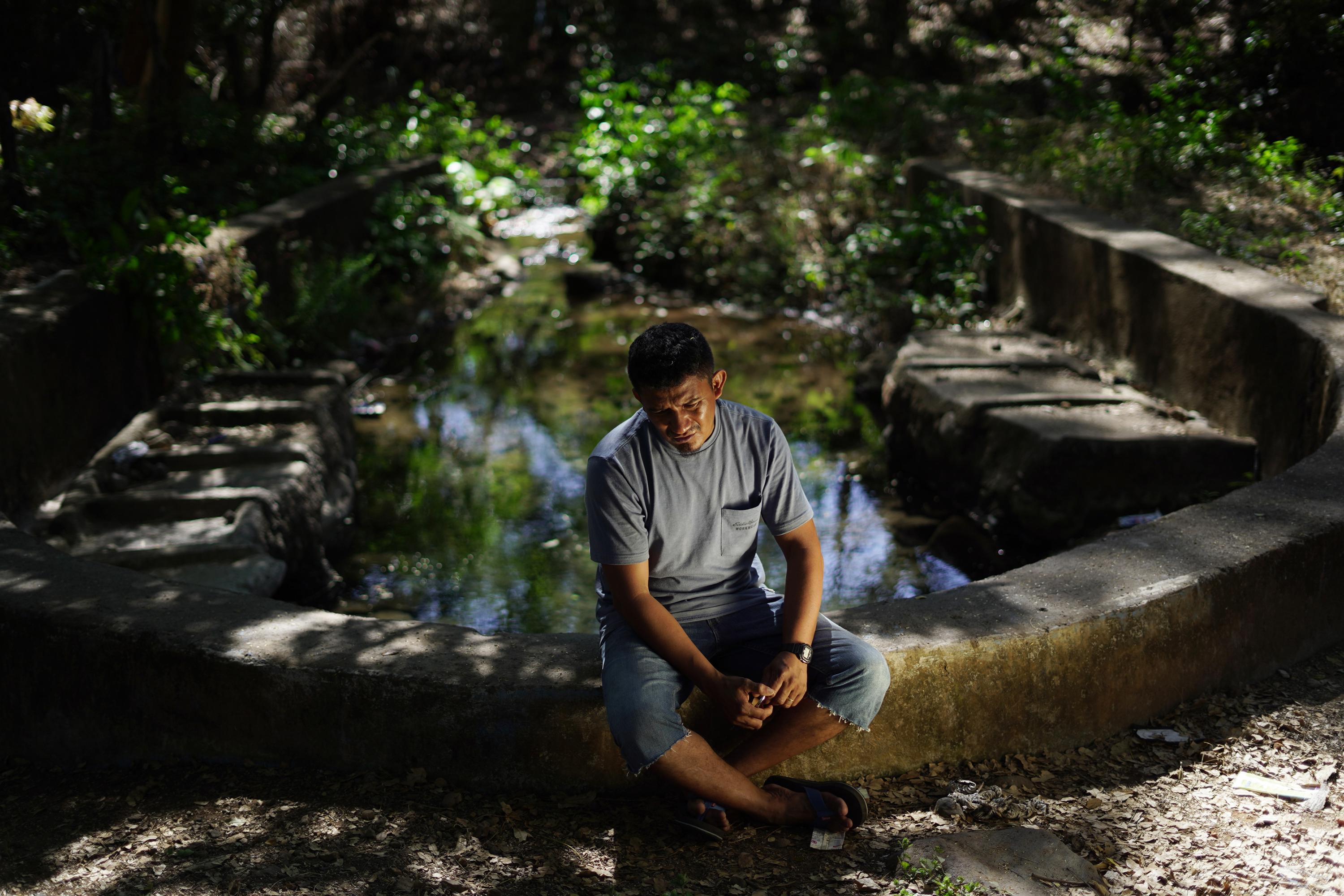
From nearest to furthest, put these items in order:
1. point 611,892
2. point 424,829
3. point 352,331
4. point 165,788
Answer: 1. point 611,892
2. point 424,829
3. point 165,788
4. point 352,331

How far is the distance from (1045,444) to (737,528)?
2.78m

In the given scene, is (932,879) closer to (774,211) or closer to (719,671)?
(719,671)

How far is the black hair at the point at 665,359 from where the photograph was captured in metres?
2.66

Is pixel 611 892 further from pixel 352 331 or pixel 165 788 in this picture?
pixel 352 331

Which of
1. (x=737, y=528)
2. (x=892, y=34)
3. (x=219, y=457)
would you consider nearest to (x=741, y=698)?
(x=737, y=528)

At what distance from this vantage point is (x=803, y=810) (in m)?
2.74

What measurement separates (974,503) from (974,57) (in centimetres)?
1087

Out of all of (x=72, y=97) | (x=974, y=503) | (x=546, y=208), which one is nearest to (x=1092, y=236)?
(x=974, y=503)

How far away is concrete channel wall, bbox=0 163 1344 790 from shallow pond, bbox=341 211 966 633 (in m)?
1.75

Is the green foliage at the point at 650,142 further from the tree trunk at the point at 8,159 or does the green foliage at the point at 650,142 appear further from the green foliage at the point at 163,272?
the tree trunk at the point at 8,159

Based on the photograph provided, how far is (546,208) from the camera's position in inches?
539

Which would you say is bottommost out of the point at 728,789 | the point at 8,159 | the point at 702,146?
the point at 728,789

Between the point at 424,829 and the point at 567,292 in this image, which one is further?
the point at 567,292

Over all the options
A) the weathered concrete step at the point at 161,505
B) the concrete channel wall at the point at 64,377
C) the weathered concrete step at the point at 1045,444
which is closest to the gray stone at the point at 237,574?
the weathered concrete step at the point at 161,505
